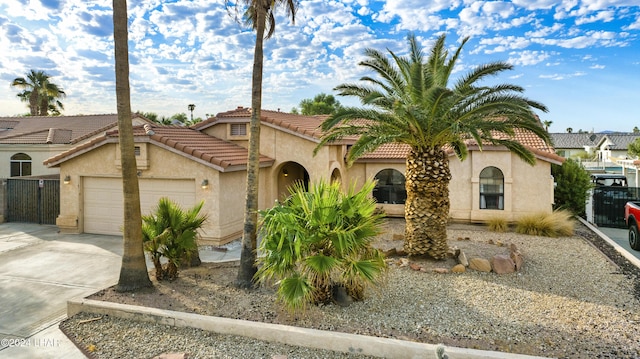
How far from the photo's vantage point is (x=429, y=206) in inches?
438

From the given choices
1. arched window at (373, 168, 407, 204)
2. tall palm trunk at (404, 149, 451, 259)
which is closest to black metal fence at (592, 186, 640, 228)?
arched window at (373, 168, 407, 204)

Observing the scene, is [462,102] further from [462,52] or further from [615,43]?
[615,43]

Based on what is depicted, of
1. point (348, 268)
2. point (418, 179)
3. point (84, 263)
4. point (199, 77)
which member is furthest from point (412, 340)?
point (199, 77)

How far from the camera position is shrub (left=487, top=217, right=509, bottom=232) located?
646 inches

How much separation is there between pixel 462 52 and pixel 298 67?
10.5m

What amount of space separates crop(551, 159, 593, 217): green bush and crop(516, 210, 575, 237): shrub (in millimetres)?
3779

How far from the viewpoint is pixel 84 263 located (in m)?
11.5

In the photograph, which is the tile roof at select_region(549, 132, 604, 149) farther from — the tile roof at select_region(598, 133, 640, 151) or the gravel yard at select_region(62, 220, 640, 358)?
the gravel yard at select_region(62, 220, 640, 358)

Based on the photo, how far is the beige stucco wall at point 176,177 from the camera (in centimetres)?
1380

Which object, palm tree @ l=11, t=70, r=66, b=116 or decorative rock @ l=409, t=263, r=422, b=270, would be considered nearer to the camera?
decorative rock @ l=409, t=263, r=422, b=270

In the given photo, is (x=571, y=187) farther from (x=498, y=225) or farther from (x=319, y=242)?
(x=319, y=242)

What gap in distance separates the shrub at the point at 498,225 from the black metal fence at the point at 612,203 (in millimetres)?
5806

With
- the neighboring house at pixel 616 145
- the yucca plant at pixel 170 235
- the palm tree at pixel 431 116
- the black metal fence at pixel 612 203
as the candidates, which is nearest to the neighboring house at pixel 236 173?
the palm tree at pixel 431 116

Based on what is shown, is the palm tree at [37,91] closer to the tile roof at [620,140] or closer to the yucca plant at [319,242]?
the yucca plant at [319,242]
